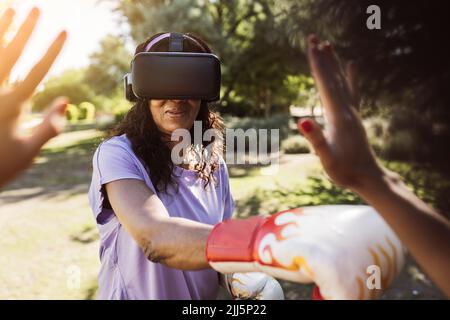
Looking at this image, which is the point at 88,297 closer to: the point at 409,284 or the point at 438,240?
the point at 409,284

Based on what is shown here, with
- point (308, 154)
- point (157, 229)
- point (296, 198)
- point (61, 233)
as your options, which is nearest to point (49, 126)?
point (157, 229)

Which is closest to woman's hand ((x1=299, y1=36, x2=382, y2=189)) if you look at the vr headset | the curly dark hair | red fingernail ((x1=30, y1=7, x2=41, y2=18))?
red fingernail ((x1=30, y1=7, x2=41, y2=18))

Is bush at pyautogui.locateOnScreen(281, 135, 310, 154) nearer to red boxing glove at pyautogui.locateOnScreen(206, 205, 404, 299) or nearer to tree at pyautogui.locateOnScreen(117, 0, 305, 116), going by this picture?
tree at pyautogui.locateOnScreen(117, 0, 305, 116)

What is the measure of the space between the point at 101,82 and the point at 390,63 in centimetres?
1124

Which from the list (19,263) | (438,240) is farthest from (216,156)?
(19,263)

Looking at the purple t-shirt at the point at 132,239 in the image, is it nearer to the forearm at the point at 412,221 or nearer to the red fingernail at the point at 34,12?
the red fingernail at the point at 34,12

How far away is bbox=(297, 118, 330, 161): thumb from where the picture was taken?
785mm

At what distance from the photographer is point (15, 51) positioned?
76 centimetres

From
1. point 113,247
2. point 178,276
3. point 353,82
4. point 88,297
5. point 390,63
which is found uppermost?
point 390,63

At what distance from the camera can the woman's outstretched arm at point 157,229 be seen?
102cm

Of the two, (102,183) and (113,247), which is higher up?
(102,183)

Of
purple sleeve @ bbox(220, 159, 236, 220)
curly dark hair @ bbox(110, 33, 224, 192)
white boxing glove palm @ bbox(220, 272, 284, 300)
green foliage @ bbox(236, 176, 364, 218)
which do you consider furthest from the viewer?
green foliage @ bbox(236, 176, 364, 218)

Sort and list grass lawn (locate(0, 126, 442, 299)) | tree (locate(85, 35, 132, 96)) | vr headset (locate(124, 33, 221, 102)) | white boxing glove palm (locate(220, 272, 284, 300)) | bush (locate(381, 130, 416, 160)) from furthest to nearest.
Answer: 1. tree (locate(85, 35, 132, 96))
2. grass lawn (locate(0, 126, 442, 299))
3. bush (locate(381, 130, 416, 160))
4. white boxing glove palm (locate(220, 272, 284, 300))
5. vr headset (locate(124, 33, 221, 102))

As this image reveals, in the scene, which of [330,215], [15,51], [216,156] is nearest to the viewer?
[15,51]
